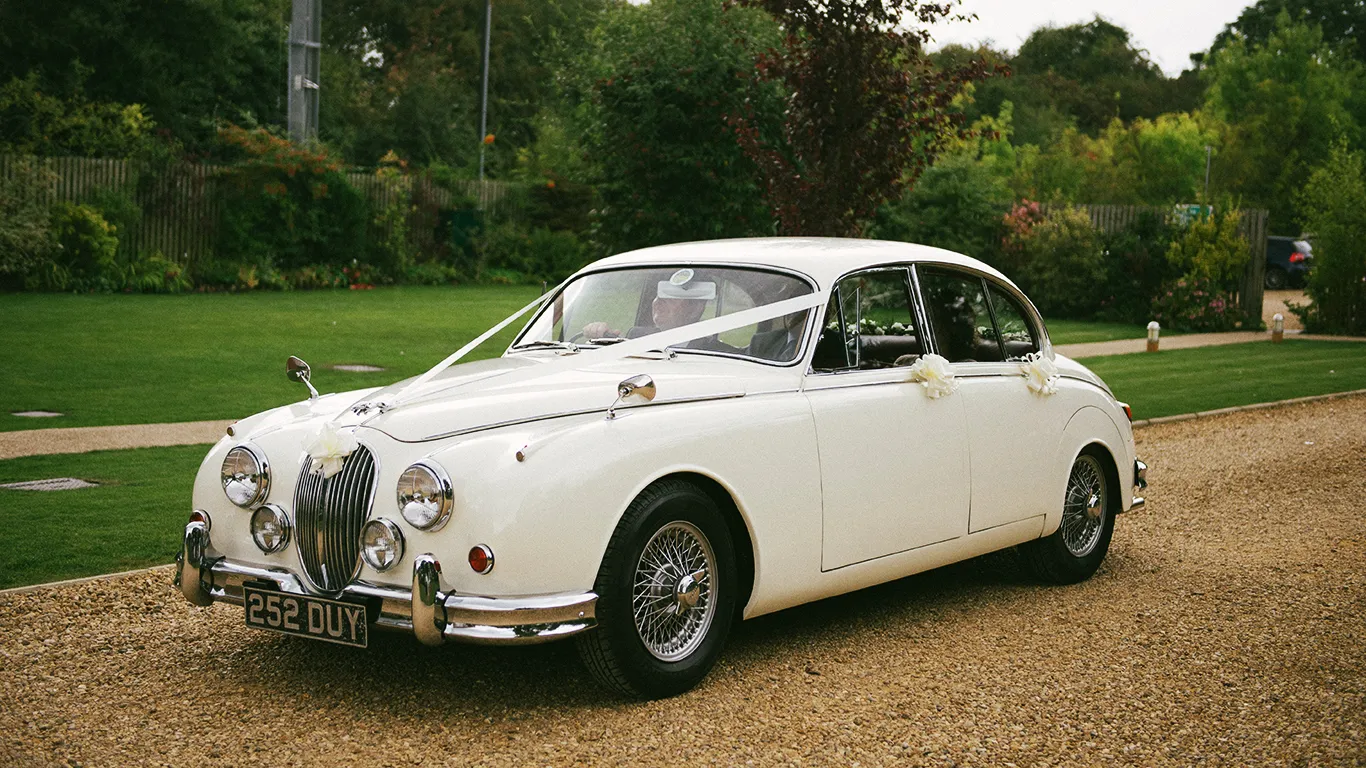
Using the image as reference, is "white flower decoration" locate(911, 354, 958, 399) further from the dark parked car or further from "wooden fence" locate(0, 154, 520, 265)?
the dark parked car

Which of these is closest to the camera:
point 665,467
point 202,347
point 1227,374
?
point 665,467

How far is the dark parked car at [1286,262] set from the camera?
1453 inches

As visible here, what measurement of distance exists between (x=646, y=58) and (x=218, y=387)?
7.06 metres

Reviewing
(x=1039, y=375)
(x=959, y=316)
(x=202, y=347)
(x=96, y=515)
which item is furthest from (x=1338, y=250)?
(x=96, y=515)

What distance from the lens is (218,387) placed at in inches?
484

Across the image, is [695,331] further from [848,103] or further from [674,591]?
[848,103]

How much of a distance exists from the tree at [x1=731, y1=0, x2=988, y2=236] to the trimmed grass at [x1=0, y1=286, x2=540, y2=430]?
464cm

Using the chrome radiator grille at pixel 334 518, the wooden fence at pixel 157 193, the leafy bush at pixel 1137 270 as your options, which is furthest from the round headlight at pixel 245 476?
the leafy bush at pixel 1137 270

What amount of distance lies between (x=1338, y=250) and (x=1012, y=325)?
1784 cm

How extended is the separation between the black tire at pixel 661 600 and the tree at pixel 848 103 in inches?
252

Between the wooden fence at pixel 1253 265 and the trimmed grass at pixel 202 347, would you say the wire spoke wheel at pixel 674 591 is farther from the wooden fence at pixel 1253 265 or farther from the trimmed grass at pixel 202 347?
the wooden fence at pixel 1253 265

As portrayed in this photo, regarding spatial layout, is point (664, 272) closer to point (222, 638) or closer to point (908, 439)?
point (908, 439)

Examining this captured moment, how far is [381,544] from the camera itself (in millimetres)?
4457

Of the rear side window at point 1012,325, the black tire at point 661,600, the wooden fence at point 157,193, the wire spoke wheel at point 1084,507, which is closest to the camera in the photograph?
the black tire at point 661,600
